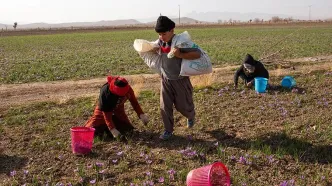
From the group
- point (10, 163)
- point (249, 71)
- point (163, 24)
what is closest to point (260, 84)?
point (249, 71)

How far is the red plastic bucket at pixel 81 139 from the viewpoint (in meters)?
4.60

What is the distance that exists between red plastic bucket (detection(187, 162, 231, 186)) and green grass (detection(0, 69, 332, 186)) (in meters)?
0.23

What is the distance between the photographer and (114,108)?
5.13m

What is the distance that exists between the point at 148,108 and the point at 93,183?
324cm

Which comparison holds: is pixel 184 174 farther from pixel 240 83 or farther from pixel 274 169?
pixel 240 83

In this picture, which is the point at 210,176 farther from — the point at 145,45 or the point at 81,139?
the point at 145,45

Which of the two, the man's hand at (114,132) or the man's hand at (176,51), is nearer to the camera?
the man's hand at (176,51)

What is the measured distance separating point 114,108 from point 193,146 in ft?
4.13

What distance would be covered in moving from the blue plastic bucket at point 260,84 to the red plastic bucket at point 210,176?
458cm

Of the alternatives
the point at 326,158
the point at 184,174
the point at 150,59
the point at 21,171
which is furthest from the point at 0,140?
the point at 326,158

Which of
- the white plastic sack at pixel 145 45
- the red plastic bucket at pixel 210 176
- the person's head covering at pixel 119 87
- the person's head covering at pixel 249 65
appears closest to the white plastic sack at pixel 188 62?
the white plastic sack at pixel 145 45

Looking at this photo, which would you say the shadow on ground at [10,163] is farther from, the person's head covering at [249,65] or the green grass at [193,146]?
the person's head covering at [249,65]

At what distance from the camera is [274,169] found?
4250 mm

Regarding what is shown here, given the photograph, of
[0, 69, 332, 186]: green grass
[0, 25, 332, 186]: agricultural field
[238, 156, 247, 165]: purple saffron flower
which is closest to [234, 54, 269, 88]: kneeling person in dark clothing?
[0, 25, 332, 186]: agricultural field
